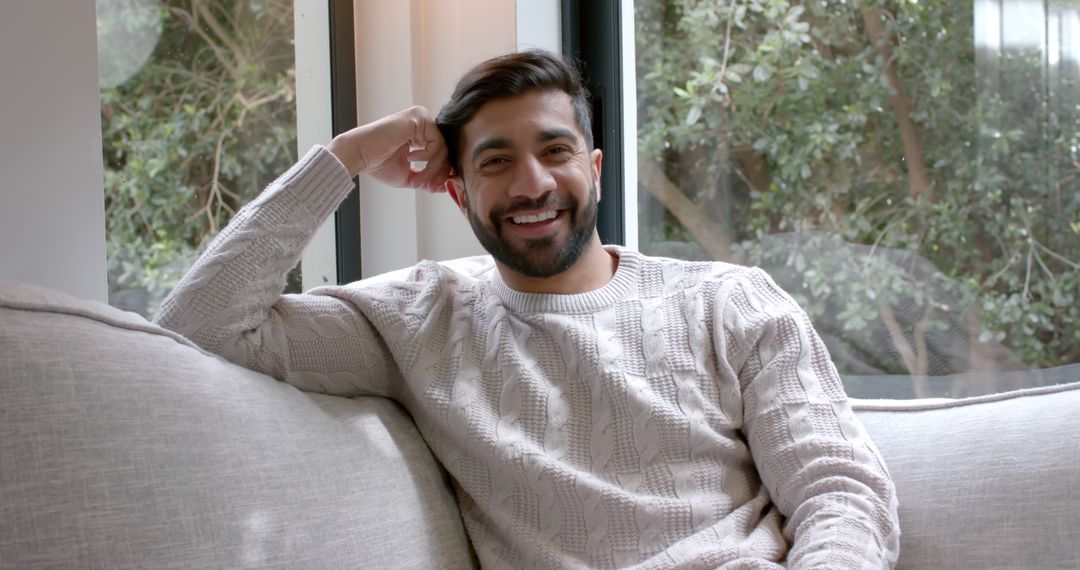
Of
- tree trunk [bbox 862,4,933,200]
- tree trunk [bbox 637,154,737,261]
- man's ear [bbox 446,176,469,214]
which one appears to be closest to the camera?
man's ear [bbox 446,176,469,214]

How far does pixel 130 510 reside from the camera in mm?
1152

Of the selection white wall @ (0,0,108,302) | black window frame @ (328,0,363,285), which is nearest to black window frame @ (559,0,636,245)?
black window frame @ (328,0,363,285)

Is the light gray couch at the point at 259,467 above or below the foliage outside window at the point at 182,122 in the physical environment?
below

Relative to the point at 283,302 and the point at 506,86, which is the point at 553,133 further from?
the point at 283,302

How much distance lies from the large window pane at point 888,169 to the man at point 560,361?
1.83 ft

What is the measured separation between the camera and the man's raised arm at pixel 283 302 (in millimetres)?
1553

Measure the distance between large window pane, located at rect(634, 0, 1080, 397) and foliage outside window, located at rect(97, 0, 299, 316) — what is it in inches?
34.2

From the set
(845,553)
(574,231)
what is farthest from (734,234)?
(845,553)

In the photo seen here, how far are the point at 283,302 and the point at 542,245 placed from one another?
411 mm

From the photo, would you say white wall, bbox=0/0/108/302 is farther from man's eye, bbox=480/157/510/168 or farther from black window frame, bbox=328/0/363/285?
black window frame, bbox=328/0/363/285

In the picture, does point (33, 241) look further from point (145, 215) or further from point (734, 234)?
point (734, 234)

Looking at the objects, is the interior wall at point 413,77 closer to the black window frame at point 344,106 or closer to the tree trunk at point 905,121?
the black window frame at point 344,106

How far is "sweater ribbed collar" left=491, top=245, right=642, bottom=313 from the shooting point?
1.72 m

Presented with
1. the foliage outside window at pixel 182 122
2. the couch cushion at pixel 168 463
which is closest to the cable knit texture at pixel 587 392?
the couch cushion at pixel 168 463
